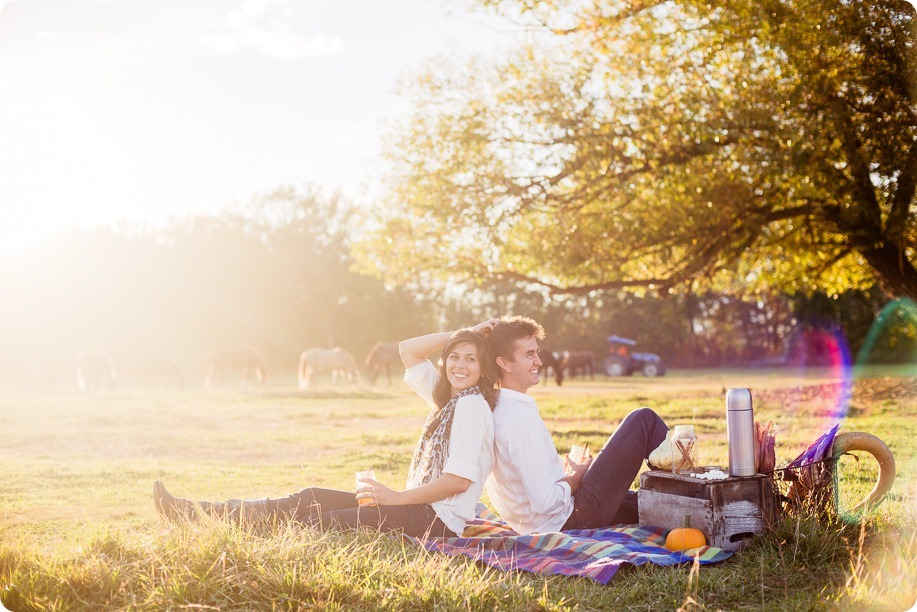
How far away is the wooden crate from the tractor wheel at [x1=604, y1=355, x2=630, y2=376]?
96.9 ft

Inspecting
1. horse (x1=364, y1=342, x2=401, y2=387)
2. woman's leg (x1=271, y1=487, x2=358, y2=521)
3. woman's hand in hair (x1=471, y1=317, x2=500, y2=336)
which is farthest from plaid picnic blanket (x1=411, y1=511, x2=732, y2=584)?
horse (x1=364, y1=342, x2=401, y2=387)

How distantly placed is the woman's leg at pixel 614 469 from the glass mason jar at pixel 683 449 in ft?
0.53

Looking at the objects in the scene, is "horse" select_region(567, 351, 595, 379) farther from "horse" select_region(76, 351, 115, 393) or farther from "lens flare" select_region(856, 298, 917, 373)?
→ "horse" select_region(76, 351, 115, 393)

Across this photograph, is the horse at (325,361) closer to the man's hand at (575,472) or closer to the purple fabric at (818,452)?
the man's hand at (575,472)

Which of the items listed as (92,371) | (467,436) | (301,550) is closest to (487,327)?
(467,436)

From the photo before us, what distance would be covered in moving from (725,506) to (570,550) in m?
0.86

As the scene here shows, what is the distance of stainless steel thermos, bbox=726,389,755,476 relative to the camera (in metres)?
4.54

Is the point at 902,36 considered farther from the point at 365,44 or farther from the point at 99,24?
the point at 99,24

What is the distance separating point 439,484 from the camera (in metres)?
4.40

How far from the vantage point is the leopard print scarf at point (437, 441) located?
4504 mm

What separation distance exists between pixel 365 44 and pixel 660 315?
34678 mm

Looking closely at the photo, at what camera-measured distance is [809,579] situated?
161 inches

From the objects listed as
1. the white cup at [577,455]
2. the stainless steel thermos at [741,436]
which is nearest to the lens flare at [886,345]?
the white cup at [577,455]

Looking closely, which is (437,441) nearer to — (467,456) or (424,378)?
(467,456)
